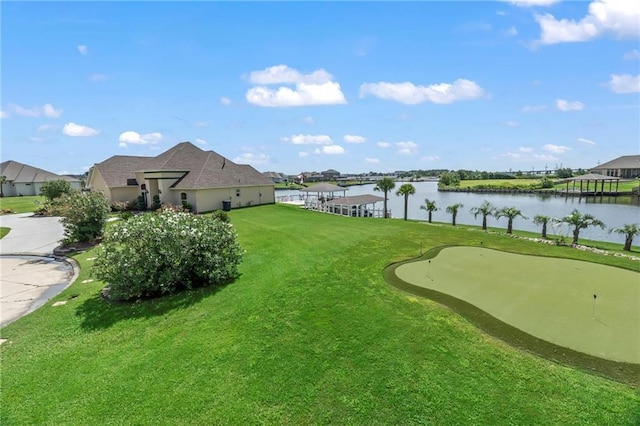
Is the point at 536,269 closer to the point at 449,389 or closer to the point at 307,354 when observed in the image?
the point at 449,389

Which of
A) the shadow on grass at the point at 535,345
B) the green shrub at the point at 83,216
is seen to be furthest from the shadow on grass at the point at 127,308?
the green shrub at the point at 83,216

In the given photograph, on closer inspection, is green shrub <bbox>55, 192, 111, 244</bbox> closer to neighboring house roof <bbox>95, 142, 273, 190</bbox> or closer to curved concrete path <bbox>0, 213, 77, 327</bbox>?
curved concrete path <bbox>0, 213, 77, 327</bbox>

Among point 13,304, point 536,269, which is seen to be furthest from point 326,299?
point 13,304

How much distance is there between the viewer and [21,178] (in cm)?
4722

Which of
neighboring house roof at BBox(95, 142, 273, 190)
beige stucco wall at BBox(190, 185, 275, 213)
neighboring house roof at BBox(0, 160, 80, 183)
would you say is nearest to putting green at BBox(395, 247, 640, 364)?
beige stucco wall at BBox(190, 185, 275, 213)

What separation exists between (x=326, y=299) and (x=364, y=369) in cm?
279

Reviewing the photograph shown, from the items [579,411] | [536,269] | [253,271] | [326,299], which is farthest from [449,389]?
[536,269]

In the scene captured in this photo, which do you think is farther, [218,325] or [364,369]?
[218,325]

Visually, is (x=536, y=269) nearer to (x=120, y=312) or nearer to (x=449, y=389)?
(x=449, y=389)

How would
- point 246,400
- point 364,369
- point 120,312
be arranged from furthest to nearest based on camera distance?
point 120,312 → point 364,369 → point 246,400

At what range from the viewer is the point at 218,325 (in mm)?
6797

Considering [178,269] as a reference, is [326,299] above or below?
below

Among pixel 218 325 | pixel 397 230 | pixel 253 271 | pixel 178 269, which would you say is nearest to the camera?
pixel 218 325

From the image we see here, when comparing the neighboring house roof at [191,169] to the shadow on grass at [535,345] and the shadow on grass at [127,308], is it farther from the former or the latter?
the shadow on grass at [535,345]
